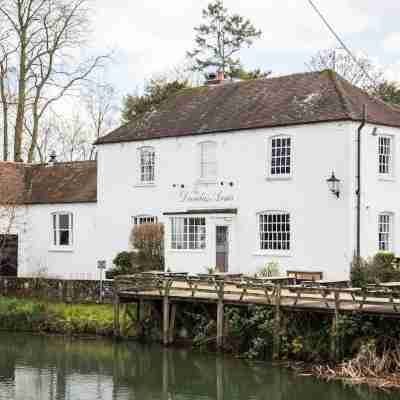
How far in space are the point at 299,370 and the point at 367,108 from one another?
1168cm

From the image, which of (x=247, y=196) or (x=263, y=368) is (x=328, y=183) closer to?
(x=247, y=196)

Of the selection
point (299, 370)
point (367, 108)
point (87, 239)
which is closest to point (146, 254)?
point (87, 239)

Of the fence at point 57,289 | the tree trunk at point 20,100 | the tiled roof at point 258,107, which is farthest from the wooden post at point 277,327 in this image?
the tree trunk at point 20,100

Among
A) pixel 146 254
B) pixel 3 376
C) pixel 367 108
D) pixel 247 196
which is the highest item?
pixel 367 108

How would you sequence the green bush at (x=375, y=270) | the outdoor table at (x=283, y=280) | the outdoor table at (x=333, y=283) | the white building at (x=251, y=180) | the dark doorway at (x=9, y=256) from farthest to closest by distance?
the dark doorway at (x=9, y=256)
the white building at (x=251, y=180)
the green bush at (x=375, y=270)
the outdoor table at (x=283, y=280)
the outdoor table at (x=333, y=283)

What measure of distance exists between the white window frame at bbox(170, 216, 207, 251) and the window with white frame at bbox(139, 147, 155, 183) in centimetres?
227

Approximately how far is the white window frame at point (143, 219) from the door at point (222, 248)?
3191mm

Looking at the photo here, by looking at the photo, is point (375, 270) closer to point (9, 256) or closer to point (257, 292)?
point (257, 292)

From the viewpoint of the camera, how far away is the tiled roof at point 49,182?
3872cm

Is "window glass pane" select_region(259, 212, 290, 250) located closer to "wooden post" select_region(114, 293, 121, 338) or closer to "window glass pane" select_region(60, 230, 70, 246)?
"wooden post" select_region(114, 293, 121, 338)

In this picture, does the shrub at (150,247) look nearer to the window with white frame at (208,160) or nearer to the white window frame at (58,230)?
the window with white frame at (208,160)

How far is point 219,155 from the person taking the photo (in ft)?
109

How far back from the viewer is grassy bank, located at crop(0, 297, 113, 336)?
97.9 feet

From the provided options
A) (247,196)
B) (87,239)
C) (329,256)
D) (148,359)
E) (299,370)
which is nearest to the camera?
(299,370)
